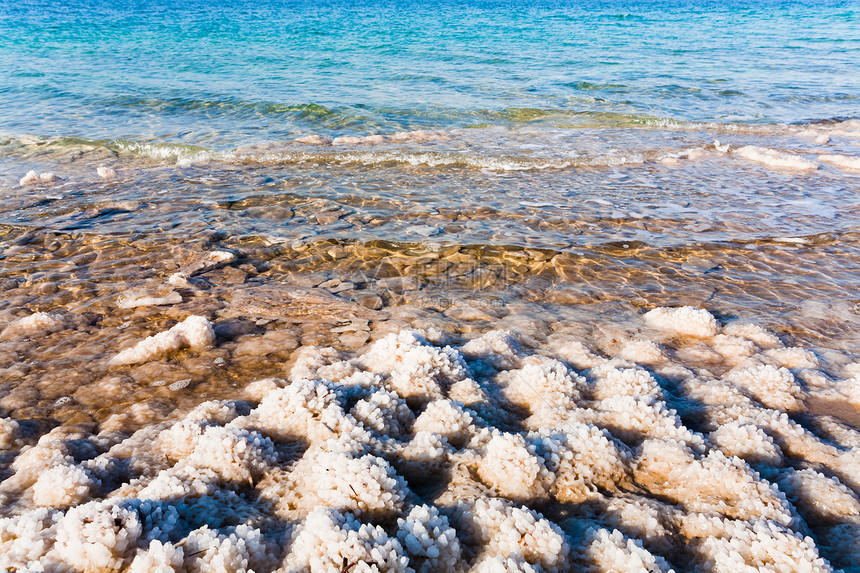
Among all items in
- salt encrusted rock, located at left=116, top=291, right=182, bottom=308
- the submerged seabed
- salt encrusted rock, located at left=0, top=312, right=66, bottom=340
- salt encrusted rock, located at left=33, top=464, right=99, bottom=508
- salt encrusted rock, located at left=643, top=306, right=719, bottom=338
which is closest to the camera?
the submerged seabed

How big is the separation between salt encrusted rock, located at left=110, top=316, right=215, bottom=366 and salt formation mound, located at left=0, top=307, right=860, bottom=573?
1009 millimetres

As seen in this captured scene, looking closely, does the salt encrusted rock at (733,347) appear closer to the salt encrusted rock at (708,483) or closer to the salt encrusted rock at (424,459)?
the salt encrusted rock at (708,483)

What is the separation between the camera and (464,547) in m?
2.55

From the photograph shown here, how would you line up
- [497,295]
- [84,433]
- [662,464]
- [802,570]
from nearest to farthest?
[802,570] < [662,464] < [84,433] < [497,295]

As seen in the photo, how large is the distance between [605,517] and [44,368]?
14.5 feet

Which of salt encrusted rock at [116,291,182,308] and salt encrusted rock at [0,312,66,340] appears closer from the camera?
salt encrusted rock at [0,312,66,340]

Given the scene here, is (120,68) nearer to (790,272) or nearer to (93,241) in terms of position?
(93,241)

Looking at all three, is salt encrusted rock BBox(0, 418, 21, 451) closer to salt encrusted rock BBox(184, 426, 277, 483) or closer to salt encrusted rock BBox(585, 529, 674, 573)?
salt encrusted rock BBox(184, 426, 277, 483)

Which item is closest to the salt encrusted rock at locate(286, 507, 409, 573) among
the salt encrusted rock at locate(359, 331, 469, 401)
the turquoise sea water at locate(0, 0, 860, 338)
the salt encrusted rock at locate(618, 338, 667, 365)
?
the salt encrusted rock at locate(359, 331, 469, 401)

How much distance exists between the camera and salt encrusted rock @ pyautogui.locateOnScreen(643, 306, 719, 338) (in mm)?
5070

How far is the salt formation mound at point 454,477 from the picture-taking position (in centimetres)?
238

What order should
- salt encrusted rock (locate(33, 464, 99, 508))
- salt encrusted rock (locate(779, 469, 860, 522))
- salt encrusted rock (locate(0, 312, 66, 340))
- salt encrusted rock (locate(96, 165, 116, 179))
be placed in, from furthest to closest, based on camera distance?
salt encrusted rock (locate(96, 165, 116, 179))
salt encrusted rock (locate(0, 312, 66, 340))
salt encrusted rock (locate(779, 469, 860, 522))
salt encrusted rock (locate(33, 464, 99, 508))

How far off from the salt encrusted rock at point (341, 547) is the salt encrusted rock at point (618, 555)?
899 millimetres

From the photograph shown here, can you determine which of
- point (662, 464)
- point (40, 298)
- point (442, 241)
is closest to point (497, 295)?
point (442, 241)
